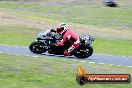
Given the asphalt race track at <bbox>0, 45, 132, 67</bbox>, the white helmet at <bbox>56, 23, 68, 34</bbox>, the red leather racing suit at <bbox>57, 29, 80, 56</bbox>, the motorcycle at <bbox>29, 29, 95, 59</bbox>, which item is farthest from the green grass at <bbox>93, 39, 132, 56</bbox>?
the white helmet at <bbox>56, 23, 68, 34</bbox>

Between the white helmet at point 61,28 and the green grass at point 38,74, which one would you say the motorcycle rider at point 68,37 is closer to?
the white helmet at point 61,28

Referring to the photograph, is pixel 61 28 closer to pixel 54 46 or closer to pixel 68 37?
pixel 68 37

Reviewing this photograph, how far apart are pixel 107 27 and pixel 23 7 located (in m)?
18.5

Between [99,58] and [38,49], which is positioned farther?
[99,58]

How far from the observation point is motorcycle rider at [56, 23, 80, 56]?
77.7 feet

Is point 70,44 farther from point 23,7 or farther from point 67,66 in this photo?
point 23,7

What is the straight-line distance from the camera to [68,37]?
23812mm

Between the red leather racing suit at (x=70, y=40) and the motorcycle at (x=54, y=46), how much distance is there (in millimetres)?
190

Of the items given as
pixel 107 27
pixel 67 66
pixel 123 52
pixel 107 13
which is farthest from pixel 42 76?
pixel 107 13

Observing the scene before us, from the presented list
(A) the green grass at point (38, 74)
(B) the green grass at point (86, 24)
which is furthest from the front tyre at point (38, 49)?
(B) the green grass at point (86, 24)

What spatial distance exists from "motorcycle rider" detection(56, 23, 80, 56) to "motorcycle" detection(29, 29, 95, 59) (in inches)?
7.8

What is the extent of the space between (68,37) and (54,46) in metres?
1.06

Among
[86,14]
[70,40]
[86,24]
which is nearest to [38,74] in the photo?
[70,40]

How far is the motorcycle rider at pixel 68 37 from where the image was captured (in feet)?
77.7
